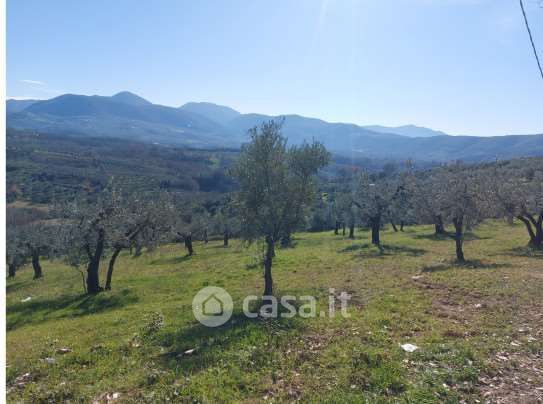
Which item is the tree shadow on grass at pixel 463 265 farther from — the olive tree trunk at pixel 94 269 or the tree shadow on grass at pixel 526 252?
the olive tree trunk at pixel 94 269

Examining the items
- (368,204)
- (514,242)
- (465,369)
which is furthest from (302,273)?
(514,242)

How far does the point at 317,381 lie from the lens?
965cm

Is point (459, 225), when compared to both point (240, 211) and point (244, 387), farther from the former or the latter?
point (244, 387)

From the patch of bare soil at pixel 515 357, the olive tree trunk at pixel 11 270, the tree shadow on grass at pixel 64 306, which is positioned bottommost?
the olive tree trunk at pixel 11 270

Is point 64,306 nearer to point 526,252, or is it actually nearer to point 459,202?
point 459,202

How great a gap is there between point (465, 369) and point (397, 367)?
1.89m

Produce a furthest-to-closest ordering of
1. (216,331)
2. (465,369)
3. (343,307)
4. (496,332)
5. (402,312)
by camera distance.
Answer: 1. (343,307)
2. (402,312)
3. (216,331)
4. (496,332)
5. (465,369)

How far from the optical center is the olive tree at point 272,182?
62.0 feet

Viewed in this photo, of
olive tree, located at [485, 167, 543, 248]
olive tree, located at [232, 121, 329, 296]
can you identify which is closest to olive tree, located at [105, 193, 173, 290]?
olive tree, located at [232, 121, 329, 296]

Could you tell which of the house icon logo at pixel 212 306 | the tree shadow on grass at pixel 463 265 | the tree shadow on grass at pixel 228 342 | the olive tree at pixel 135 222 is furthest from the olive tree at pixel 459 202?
the olive tree at pixel 135 222

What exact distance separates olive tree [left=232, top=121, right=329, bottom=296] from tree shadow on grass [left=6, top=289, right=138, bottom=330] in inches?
479

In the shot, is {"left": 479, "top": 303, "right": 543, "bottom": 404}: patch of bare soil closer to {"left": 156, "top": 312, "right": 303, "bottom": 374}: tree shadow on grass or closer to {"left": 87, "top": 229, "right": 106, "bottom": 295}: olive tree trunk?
{"left": 156, "top": 312, "right": 303, "bottom": 374}: tree shadow on grass

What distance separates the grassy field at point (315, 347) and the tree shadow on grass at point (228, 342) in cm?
5

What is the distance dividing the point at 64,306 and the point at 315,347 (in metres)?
22.2
